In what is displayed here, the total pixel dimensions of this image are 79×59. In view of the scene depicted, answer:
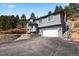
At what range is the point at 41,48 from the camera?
6.68 metres

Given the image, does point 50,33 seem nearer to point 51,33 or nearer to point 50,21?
point 51,33

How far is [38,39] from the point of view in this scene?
267 inches

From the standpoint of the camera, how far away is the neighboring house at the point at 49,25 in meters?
6.83

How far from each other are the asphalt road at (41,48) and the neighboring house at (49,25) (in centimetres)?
17

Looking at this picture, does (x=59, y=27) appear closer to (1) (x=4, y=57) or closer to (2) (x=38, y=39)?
(2) (x=38, y=39)

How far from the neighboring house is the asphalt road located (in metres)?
0.17

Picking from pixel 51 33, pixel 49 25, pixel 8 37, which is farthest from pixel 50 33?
pixel 8 37

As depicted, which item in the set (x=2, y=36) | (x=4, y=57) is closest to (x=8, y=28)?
(x=2, y=36)

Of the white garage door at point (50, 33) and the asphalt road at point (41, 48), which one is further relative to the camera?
the white garage door at point (50, 33)

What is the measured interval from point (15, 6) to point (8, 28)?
481mm

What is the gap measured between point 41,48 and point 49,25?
1.85ft

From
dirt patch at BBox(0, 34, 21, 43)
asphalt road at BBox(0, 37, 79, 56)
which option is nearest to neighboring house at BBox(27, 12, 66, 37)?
asphalt road at BBox(0, 37, 79, 56)

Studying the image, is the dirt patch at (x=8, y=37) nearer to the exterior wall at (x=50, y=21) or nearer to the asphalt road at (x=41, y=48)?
the asphalt road at (x=41, y=48)

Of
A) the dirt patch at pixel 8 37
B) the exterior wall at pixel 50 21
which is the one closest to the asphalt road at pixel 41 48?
the dirt patch at pixel 8 37
